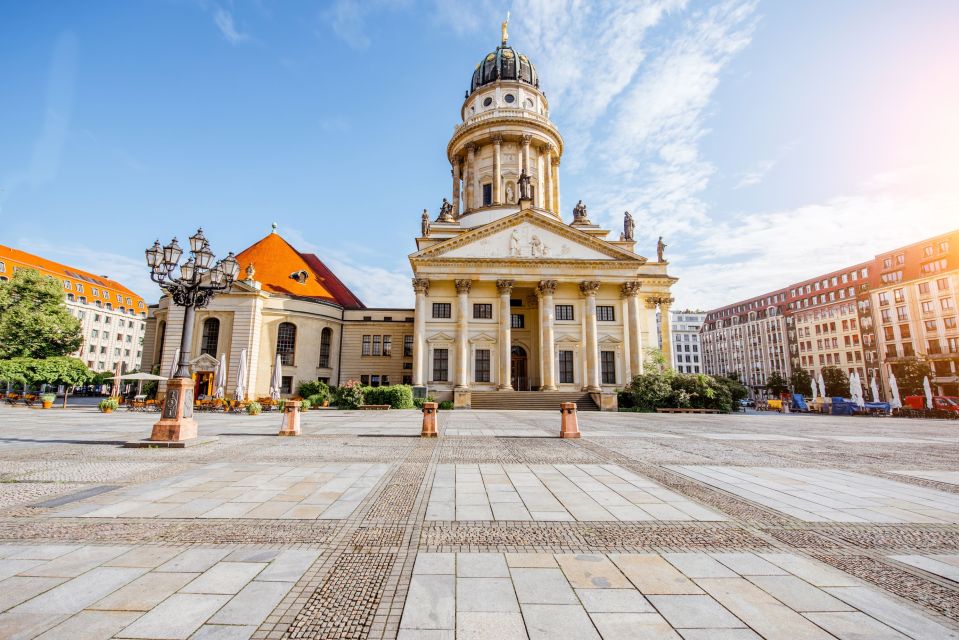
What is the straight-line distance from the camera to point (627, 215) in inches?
1661

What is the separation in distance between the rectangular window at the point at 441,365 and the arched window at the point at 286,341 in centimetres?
1217

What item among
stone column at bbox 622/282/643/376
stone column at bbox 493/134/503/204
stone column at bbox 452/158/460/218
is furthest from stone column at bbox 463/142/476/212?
stone column at bbox 622/282/643/376

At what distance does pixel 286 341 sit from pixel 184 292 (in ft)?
84.3

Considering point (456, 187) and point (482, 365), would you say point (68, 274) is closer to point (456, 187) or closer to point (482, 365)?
point (456, 187)

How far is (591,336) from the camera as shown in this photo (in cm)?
3441

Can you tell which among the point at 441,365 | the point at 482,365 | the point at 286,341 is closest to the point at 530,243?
the point at 482,365

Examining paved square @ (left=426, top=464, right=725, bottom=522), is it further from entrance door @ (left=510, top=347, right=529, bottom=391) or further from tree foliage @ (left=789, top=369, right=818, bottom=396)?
tree foliage @ (left=789, top=369, right=818, bottom=396)

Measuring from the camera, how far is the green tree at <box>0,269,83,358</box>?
37.2 m

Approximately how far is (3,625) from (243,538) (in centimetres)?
188

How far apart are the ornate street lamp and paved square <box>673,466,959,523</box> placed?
12.2 m

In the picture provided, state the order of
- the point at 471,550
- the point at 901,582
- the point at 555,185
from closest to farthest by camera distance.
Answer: the point at 901,582, the point at 471,550, the point at 555,185

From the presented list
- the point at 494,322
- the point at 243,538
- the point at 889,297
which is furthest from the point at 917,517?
the point at 889,297

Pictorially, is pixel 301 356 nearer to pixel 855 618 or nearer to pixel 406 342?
pixel 406 342

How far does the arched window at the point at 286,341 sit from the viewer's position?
36.2m
